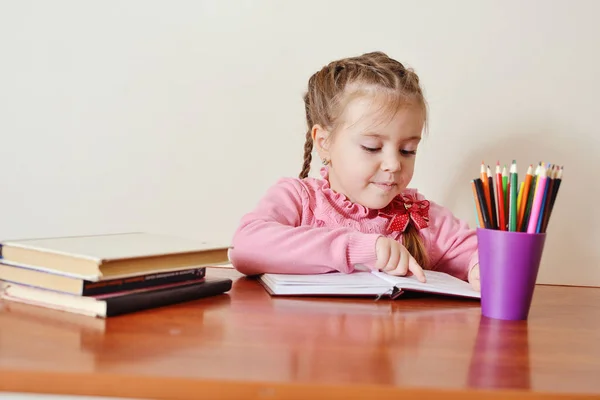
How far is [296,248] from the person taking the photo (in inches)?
41.7

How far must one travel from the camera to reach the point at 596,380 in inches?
23.7

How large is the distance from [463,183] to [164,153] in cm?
66

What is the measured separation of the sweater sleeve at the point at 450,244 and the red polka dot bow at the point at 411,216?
0.12 ft

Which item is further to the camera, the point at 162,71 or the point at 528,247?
the point at 162,71

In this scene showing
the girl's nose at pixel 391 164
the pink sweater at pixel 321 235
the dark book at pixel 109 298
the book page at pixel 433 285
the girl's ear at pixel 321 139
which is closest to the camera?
the dark book at pixel 109 298

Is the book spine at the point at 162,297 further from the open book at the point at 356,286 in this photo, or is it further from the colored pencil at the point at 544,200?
the colored pencil at the point at 544,200

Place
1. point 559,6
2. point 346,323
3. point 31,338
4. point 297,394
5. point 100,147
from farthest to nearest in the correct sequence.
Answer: point 100,147, point 559,6, point 346,323, point 31,338, point 297,394

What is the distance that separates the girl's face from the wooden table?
32cm

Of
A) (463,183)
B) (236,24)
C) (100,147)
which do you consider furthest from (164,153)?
(463,183)

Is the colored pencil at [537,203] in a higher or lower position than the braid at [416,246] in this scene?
higher

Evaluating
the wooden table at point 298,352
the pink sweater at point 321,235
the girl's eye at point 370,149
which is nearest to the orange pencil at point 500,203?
the wooden table at point 298,352

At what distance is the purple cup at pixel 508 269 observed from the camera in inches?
32.2

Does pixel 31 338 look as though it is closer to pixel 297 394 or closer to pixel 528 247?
pixel 297 394

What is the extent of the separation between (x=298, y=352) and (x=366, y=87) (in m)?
0.67
